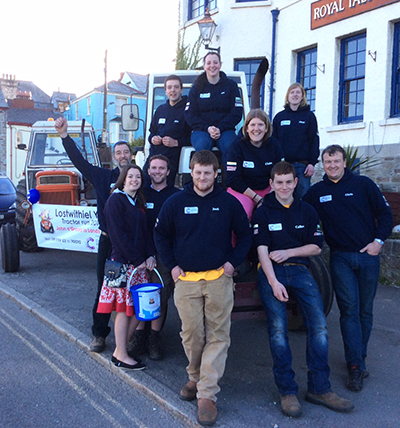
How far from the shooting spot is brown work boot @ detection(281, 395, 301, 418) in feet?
10.6

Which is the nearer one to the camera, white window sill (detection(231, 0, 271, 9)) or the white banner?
the white banner

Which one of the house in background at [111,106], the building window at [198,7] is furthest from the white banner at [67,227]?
the house in background at [111,106]

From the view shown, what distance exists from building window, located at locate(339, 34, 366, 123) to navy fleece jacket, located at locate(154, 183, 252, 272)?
8.22m

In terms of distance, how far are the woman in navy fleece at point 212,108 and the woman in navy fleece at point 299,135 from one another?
556 mm

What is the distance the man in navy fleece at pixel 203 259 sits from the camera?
3385 mm

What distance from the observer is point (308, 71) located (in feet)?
39.9

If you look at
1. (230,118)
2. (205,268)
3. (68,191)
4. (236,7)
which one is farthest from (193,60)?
(205,268)

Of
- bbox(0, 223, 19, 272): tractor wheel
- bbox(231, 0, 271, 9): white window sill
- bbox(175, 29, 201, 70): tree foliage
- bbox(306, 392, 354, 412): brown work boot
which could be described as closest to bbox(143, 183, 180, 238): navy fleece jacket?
bbox(306, 392, 354, 412): brown work boot

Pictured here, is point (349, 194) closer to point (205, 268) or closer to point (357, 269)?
point (357, 269)

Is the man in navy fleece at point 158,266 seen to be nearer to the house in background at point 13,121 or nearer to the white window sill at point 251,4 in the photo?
the white window sill at point 251,4

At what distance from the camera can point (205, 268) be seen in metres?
3.38

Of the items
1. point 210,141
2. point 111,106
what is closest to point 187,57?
point 210,141

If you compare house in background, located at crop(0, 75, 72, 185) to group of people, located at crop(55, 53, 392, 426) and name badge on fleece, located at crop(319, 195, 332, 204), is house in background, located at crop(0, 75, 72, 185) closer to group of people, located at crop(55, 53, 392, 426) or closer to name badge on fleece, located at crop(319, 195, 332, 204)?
group of people, located at crop(55, 53, 392, 426)

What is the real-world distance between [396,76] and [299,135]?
5949 mm
